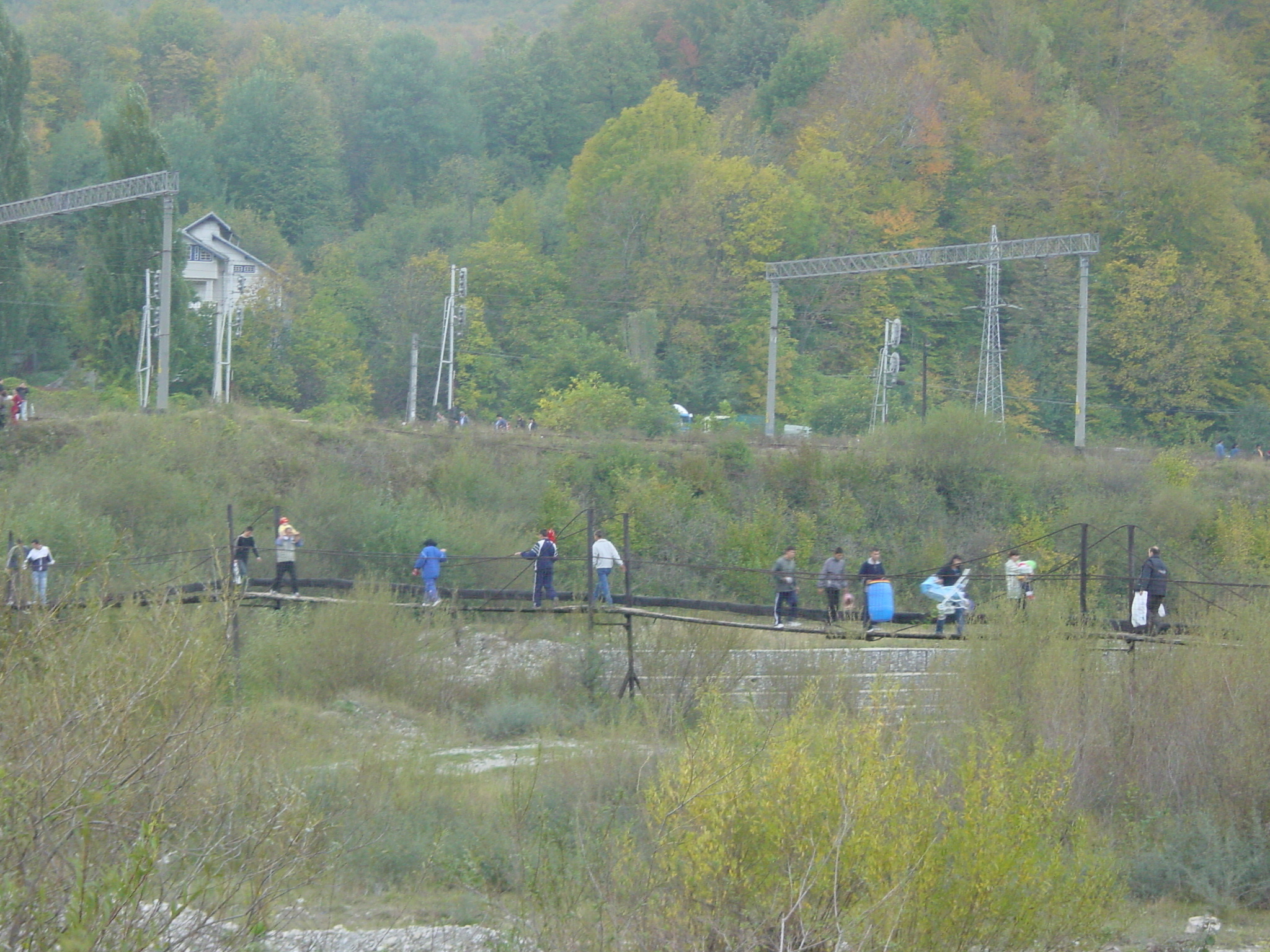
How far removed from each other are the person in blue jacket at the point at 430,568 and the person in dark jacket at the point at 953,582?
8.32m

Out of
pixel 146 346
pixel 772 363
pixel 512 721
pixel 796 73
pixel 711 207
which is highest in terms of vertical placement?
pixel 796 73

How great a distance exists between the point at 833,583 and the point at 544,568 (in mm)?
5428

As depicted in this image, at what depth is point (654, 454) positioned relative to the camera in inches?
1484

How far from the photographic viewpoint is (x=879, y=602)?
19.3 metres

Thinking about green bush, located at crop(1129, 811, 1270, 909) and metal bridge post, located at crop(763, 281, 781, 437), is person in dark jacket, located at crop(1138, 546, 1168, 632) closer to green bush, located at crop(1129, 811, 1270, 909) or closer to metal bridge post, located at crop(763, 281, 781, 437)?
green bush, located at crop(1129, 811, 1270, 909)

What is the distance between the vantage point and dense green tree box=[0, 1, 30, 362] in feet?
150

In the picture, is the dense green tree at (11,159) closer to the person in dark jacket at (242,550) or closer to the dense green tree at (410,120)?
the person in dark jacket at (242,550)

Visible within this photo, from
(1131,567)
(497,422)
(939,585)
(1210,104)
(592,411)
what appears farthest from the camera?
(1210,104)

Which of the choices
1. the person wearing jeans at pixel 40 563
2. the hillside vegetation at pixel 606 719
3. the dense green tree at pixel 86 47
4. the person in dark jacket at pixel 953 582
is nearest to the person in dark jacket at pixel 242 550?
the hillside vegetation at pixel 606 719

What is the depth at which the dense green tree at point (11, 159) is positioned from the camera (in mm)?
45812

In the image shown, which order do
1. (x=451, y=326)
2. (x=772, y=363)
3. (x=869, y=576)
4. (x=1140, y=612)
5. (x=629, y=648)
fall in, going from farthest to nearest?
(x=451, y=326)
(x=772, y=363)
(x=629, y=648)
(x=869, y=576)
(x=1140, y=612)

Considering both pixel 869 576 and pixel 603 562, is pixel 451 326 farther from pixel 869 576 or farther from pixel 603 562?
pixel 869 576

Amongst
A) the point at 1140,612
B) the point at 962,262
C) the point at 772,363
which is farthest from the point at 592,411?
the point at 1140,612

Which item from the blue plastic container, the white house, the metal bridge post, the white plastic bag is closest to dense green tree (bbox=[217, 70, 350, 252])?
the white house
